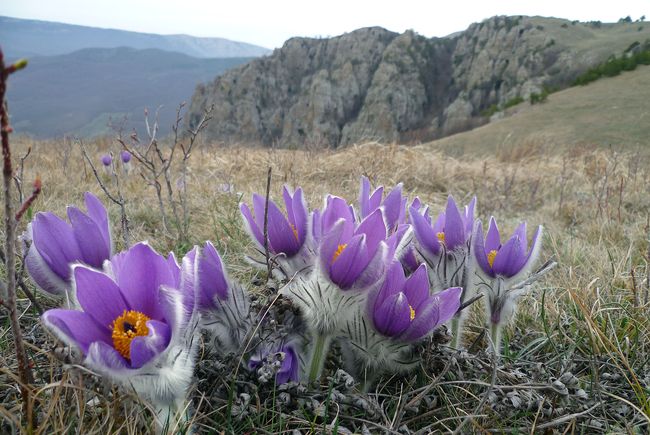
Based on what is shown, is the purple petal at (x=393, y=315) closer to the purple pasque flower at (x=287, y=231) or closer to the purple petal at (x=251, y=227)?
the purple pasque flower at (x=287, y=231)

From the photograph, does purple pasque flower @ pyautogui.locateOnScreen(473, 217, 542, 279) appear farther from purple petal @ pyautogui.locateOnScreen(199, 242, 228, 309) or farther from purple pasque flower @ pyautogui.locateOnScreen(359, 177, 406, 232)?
purple petal @ pyautogui.locateOnScreen(199, 242, 228, 309)

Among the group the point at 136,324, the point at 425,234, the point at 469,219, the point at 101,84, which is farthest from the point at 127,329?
the point at 101,84

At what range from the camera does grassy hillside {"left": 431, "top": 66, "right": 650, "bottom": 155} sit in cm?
1046

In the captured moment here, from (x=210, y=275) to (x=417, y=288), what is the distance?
0.42m

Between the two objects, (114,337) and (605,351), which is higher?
(114,337)

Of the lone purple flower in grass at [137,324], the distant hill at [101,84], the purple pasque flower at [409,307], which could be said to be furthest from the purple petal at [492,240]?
the distant hill at [101,84]

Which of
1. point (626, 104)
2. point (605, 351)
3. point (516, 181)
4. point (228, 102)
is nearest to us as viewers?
point (605, 351)

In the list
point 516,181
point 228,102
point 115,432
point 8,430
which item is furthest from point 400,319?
point 228,102

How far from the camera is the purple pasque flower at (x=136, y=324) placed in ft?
2.39

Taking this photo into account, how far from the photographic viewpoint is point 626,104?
534 inches

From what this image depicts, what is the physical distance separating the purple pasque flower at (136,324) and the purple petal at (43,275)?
20cm

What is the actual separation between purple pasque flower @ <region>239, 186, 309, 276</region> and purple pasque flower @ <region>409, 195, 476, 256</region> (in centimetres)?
27

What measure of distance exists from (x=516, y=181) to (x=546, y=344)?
4.75m

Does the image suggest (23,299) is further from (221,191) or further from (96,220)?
(221,191)
